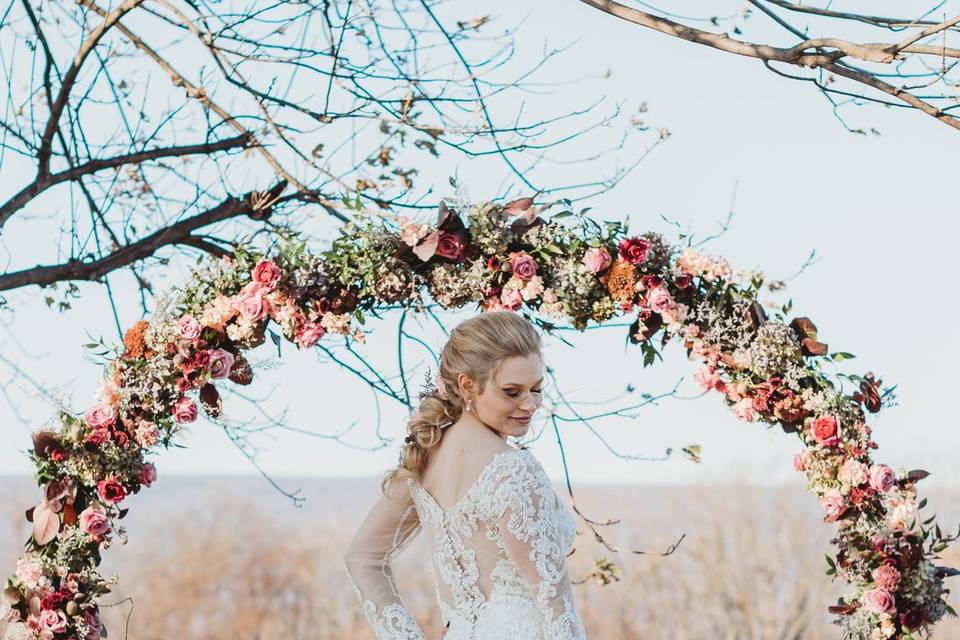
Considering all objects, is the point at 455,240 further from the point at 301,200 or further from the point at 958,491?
the point at 958,491

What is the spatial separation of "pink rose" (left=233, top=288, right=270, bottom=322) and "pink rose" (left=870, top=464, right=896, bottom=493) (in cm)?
224

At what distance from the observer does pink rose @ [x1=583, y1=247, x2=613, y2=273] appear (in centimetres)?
425

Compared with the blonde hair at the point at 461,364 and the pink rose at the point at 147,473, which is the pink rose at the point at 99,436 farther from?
the blonde hair at the point at 461,364

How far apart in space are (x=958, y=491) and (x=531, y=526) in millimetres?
15239

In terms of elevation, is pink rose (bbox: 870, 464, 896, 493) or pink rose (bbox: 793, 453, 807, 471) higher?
pink rose (bbox: 793, 453, 807, 471)

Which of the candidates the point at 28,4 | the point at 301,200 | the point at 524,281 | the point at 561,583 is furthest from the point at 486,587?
the point at 28,4

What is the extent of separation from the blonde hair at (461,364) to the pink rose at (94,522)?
1.26 meters

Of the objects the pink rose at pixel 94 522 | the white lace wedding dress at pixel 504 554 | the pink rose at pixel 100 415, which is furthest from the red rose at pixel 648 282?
the pink rose at pixel 94 522

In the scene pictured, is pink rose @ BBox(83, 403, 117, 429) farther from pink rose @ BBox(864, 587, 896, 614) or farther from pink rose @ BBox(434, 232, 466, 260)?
pink rose @ BBox(864, 587, 896, 614)

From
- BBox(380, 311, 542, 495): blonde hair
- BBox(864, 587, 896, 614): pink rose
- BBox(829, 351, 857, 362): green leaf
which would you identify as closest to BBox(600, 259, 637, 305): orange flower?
BBox(829, 351, 857, 362): green leaf

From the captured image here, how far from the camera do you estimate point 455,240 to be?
4270mm

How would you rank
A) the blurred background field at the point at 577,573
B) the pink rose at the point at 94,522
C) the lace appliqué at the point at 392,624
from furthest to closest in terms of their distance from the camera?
the blurred background field at the point at 577,573 → the pink rose at the point at 94,522 → the lace appliqué at the point at 392,624

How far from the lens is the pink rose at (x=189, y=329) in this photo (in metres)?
4.26

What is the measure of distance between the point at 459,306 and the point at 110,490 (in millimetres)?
1427
